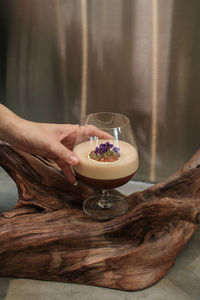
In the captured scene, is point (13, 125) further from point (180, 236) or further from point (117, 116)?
point (180, 236)

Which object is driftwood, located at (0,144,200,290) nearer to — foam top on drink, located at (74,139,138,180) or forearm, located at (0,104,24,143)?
foam top on drink, located at (74,139,138,180)

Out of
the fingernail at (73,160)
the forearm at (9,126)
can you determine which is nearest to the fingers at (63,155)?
the fingernail at (73,160)

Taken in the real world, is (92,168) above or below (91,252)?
above

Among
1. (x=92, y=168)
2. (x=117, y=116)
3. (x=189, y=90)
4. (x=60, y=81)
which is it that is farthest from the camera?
(x=60, y=81)

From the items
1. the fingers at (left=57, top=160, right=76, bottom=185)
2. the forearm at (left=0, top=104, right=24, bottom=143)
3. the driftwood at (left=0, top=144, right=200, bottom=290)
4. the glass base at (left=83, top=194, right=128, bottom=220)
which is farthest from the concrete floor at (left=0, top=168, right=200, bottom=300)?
the forearm at (left=0, top=104, right=24, bottom=143)

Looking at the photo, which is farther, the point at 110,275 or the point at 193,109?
the point at 193,109

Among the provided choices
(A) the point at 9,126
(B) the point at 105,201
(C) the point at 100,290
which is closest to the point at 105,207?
(B) the point at 105,201

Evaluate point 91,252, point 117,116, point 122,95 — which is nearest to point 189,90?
point 122,95
